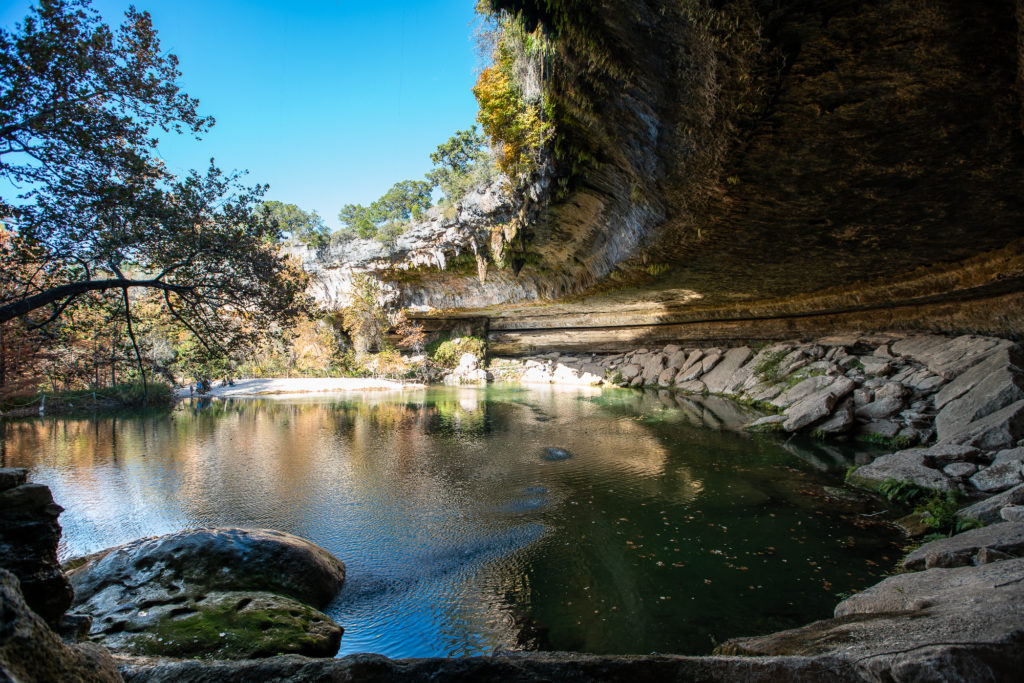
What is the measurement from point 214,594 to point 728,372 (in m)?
19.9

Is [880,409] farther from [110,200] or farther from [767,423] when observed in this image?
[110,200]

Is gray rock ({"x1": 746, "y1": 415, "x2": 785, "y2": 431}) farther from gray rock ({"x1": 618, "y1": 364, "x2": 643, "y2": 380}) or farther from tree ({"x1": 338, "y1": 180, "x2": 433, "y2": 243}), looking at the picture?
tree ({"x1": 338, "y1": 180, "x2": 433, "y2": 243})

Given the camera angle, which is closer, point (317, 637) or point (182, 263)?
point (317, 637)

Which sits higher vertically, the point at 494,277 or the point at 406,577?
the point at 494,277

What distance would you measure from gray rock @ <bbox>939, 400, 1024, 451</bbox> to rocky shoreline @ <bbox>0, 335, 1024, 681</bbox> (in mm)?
21

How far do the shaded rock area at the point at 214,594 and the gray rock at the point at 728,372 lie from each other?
17.8 metres

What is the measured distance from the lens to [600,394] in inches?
877

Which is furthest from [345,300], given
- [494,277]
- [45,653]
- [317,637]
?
[45,653]

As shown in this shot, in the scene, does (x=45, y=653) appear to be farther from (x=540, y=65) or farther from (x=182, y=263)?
(x=540, y=65)

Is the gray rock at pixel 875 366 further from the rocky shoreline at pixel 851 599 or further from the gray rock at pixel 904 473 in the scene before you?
the gray rock at pixel 904 473

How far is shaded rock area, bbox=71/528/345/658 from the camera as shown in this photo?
3.59 metres

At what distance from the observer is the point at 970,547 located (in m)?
4.11

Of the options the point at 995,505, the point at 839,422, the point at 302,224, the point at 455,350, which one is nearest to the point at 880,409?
the point at 839,422

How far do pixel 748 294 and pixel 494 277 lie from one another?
1055 centimetres
